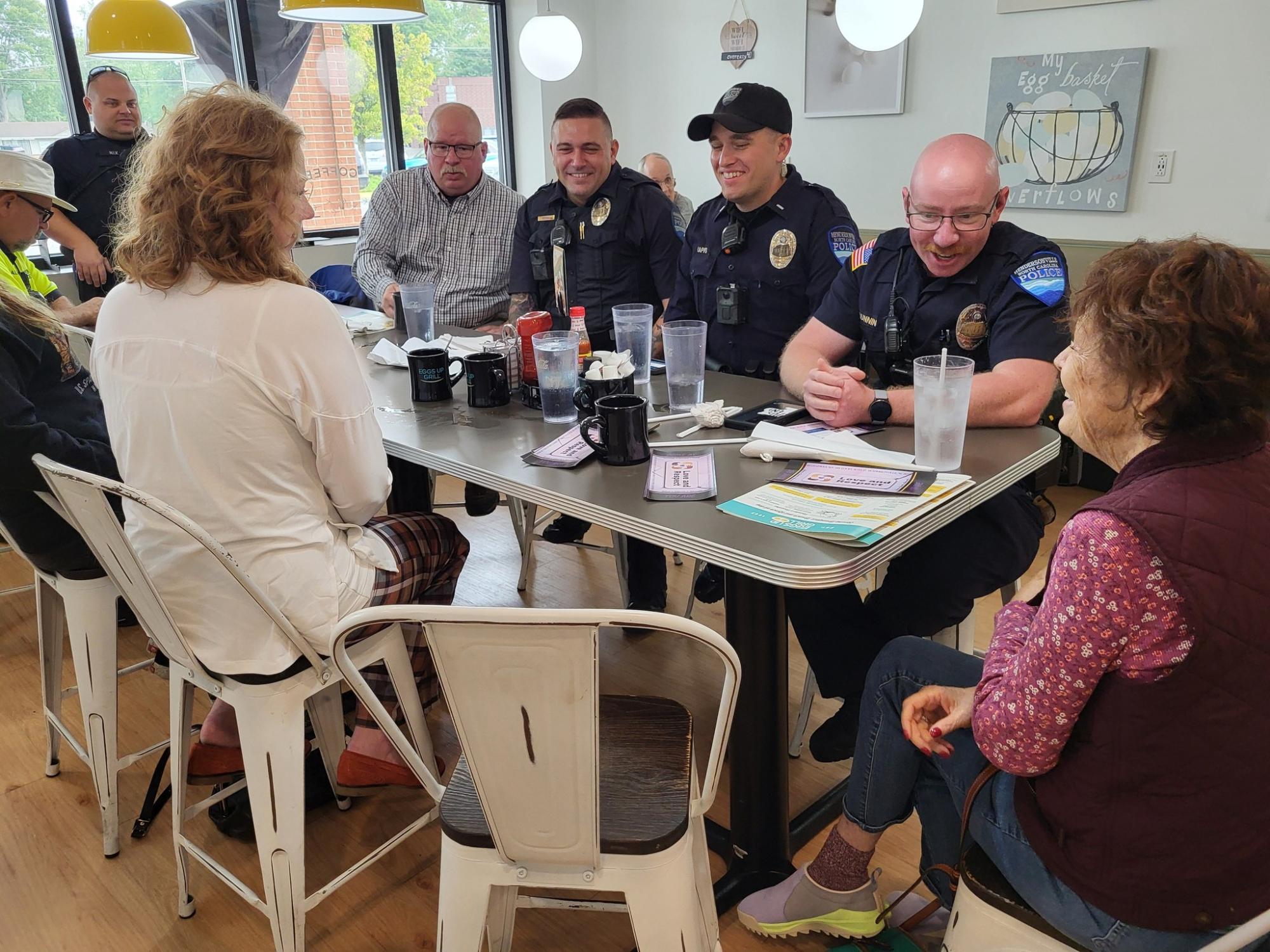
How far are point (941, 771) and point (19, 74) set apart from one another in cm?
557

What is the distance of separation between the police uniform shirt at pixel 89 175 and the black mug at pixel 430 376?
3012mm

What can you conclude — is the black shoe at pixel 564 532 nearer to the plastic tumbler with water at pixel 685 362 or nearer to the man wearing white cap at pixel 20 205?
the plastic tumbler with water at pixel 685 362

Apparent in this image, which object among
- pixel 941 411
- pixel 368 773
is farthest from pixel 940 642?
pixel 368 773

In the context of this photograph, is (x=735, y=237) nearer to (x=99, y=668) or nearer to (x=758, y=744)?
(x=758, y=744)

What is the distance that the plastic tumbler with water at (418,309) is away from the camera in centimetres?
264

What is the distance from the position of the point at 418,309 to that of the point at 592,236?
0.82 metres

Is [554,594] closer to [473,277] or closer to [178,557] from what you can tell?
[473,277]

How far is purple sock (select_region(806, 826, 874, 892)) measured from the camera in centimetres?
152

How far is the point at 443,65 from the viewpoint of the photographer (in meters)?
6.31

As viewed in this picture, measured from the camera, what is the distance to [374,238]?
349 cm

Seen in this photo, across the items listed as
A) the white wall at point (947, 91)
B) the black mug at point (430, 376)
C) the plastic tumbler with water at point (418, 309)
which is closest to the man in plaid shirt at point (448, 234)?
the plastic tumbler with water at point (418, 309)

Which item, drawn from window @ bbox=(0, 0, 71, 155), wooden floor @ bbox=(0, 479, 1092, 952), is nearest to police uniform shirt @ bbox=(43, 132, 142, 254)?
window @ bbox=(0, 0, 71, 155)

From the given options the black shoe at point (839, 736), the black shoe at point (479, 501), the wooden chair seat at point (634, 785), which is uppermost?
the wooden chair seat at point (634, 785)

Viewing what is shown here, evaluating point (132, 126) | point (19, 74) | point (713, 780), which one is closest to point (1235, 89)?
point (713, 780)
